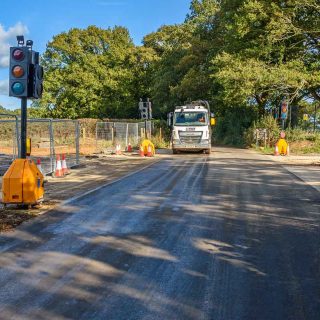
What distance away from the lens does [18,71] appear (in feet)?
30.1

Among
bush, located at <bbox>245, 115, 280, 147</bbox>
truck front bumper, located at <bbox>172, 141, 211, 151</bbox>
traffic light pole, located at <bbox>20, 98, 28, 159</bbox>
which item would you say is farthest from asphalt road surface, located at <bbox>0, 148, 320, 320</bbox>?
bush, located at <bbox>245, 115, 280, 147</bbox>

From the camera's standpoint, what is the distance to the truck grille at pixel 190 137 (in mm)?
27234

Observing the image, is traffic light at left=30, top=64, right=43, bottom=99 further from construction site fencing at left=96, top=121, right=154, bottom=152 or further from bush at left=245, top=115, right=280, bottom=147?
bush at left=245, top=115, right=280, bottom=147

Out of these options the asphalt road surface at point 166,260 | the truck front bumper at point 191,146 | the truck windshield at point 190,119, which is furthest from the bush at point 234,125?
the asphalt road surface at point 166,260

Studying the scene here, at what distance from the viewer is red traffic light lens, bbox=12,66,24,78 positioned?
9.16 metres

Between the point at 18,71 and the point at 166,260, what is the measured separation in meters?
5.27

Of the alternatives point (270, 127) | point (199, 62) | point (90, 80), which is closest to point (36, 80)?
point (270, 127)

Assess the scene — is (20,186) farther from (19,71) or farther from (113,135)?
(113,135)

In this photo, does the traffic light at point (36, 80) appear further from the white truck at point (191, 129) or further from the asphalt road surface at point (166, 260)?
the white truck at point (191, 129)

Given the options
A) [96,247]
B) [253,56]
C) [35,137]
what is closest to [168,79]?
[253,56]

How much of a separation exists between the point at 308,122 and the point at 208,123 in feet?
41.7

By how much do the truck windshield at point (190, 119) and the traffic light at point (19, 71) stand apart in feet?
61.6

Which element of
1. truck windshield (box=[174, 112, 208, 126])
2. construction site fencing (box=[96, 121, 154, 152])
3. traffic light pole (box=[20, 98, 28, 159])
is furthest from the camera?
construction site fencing (box=[96, 121, 154, 152])

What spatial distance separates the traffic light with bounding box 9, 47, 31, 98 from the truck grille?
60.8 ft
